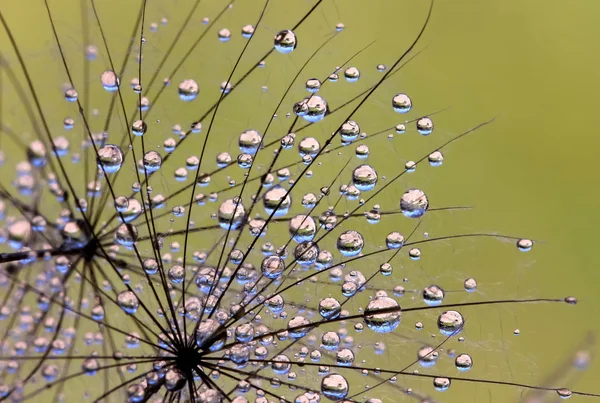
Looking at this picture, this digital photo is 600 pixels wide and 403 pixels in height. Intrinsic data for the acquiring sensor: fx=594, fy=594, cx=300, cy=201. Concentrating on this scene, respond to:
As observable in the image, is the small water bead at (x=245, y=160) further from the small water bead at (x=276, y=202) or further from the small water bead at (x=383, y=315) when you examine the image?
the small water bead at (x=383, y=315)

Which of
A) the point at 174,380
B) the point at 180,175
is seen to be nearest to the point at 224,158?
the point at 180,175

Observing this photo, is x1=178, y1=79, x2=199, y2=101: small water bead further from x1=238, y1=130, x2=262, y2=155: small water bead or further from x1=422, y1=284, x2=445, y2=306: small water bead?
x1=422, y1=284, x2=445, y2=306: small water bead

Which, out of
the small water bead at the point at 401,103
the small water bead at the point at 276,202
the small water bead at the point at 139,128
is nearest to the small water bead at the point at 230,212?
the small water bead at the point at 276,202

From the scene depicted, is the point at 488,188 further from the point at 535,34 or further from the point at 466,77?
the point at 535,34

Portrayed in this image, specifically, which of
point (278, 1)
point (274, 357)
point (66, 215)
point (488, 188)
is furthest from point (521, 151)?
point (66, 215)

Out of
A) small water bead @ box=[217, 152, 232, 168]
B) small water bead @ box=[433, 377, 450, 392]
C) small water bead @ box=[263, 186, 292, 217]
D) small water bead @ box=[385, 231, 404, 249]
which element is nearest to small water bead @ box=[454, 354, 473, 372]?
small water bead @ box=[433, 377, 450, 392]

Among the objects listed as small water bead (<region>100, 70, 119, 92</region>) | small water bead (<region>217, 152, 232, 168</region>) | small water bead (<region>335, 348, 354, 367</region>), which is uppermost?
small water bead (<region>100, 70, 119, 92</region>)

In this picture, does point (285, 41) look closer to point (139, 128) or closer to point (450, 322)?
point (139, 128)
